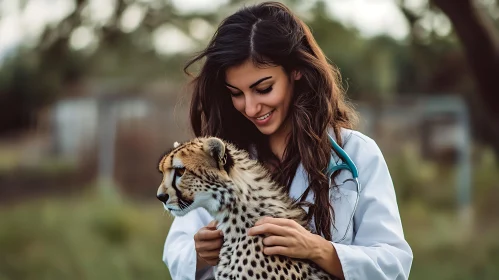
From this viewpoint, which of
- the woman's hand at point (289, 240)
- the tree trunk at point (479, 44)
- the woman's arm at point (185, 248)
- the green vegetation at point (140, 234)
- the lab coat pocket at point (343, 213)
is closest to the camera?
the woman's hand at point (289, 240)

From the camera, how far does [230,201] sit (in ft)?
6.11

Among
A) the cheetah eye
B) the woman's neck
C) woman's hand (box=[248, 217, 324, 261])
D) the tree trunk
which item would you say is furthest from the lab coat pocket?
the tree trunk

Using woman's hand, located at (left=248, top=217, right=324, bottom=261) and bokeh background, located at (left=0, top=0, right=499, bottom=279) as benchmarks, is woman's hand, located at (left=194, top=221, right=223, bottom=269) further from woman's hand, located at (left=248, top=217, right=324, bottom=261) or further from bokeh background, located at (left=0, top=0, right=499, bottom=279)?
bokeh background, located at (left=0, top=0, right=499, bottom=279)

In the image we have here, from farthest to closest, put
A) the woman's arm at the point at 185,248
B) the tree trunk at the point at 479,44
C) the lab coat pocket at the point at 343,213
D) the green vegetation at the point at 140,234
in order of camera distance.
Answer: the green vegetation at the point at 140,234 < the tree trunk at the point at 479,44 < the woman's arm at the point at 185,248 < the lab coat pocket at the point at 343,213

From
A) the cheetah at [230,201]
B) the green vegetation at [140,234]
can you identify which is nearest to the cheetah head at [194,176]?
the cheetah at [230,201]

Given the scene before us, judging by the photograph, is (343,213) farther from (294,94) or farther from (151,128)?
(151,128)

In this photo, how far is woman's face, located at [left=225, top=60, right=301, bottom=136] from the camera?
6.33 ft

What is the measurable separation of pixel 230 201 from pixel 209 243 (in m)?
0.15

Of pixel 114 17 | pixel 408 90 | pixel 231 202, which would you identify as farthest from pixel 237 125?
pixel 408 90

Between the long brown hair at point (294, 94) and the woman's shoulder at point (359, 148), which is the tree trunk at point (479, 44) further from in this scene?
the woman's shoulder at point (359, 148)

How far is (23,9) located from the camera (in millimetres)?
6707

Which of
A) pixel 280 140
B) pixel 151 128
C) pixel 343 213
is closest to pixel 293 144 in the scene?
pixel 280 140

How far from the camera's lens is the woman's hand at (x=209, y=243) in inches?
76.1

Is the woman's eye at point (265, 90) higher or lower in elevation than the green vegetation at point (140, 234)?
higher
